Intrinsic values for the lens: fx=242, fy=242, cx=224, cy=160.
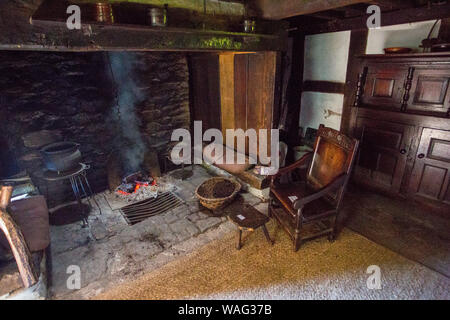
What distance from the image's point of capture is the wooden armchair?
3.02 m

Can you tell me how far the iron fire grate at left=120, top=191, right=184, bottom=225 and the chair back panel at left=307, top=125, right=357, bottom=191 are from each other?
7.82ft

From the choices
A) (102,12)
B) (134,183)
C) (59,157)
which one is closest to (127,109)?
(134,183)

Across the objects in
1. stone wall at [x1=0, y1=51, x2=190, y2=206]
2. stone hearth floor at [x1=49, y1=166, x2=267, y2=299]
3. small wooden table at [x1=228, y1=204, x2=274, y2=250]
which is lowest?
stone hearth floor at [x1=49, y1=166, x2=267, y2=299]

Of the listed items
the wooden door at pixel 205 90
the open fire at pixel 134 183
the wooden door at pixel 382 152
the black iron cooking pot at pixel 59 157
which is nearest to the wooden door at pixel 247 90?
the wooden door at pixel 205 90

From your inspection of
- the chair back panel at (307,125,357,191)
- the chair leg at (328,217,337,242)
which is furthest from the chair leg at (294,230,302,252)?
the chair back panel at (307,125,357,191)

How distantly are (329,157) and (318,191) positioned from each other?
2.48 ft

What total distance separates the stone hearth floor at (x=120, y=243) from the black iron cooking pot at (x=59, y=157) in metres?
0.95

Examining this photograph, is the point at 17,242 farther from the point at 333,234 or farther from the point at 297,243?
the point at 333,234

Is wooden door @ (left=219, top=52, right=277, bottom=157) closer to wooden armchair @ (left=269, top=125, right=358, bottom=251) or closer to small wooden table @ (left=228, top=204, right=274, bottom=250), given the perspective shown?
wooden armchair @ (left=269, top=125, right=358, bottom=251)

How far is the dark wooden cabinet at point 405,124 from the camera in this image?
338 centimetres

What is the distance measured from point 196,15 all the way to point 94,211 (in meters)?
3.51

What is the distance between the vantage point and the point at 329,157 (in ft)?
11.4

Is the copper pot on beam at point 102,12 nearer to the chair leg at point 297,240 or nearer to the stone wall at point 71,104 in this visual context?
the stone wall at point 71,104

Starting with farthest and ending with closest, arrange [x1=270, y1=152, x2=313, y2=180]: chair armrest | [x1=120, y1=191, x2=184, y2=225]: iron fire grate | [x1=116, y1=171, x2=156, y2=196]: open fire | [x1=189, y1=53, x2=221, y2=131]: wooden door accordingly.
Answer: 1. [x1=189, y1=53, x2=221, y2=131]: wooden door
2. [x1=116, y1=171, x2=156, y2=196]: open fire
3. [x1=120, y1=191, x2=184, y2=225]: iron fire grate
4. [x1=270, y1=152, x2=313, y2=180]: chair armrest
